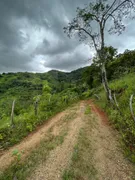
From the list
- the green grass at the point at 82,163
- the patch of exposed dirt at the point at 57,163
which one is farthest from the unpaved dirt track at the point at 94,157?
the green grass at the point at 82,163

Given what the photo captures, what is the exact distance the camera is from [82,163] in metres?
Result: 3.81

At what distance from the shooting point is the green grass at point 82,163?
11.1 ft

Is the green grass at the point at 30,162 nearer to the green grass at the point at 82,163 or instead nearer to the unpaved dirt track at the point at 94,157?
the unpaved dirt track at the point at 94,157

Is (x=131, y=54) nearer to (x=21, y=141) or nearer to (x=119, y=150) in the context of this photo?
(x=119, y=150)

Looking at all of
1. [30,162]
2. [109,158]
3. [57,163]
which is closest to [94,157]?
[109,158]

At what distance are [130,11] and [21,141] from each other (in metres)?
11.8

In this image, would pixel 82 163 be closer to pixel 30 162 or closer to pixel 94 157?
pixel 94 157

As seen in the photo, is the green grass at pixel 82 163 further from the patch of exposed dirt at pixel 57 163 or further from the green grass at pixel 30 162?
the green grass at pixel 30 162

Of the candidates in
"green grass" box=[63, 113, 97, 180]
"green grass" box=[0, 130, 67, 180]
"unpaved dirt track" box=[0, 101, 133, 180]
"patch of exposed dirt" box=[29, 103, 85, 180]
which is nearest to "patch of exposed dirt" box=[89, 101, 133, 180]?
"unpaved dirt track" box=[0, 101, 133, 180]

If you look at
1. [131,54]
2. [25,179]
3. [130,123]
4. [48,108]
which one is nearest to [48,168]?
[25,179]

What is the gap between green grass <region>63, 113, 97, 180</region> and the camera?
11.1 feet

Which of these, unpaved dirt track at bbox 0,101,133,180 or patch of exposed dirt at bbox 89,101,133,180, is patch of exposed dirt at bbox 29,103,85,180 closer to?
unpaved dirt track at bbox 0,101,133,180

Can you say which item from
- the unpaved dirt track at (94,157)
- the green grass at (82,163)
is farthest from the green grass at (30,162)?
the green grass at (82,163)

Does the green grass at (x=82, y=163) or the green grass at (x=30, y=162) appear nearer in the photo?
the green grass at (x=82, y=163)
